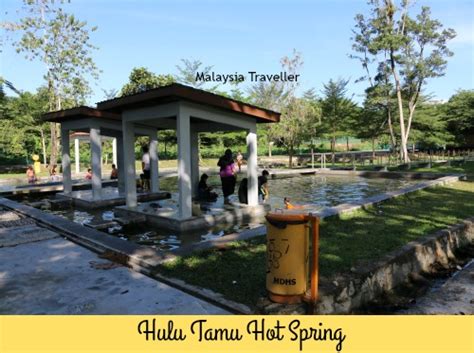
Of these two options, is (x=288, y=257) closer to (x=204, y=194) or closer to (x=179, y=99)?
(x=179, y=99)

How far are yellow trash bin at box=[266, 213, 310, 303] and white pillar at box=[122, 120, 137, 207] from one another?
7.79 metres

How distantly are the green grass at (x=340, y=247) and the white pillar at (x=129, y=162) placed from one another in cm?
541

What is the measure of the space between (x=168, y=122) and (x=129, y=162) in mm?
2542

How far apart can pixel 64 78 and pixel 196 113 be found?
990 inches

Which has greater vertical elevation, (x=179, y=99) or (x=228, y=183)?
(x=179, y=99)

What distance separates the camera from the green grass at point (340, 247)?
524 centimetres

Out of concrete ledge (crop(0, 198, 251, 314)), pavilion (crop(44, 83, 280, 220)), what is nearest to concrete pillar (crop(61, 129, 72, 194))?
pavilion (crop(44, 83, 280, 220))

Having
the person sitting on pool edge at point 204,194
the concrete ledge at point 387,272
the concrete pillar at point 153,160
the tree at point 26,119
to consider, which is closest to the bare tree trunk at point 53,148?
the tree at point 26,119

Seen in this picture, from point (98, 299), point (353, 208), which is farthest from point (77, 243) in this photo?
point (353, 208)

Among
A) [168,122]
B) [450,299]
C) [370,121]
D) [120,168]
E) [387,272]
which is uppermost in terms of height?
[370,121]

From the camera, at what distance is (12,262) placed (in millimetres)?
6598

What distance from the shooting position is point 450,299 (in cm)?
528

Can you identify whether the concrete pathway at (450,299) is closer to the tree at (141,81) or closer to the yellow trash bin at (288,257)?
the yellow trash bin at (288,257)

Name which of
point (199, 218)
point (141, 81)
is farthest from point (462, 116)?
point (199, 218)
